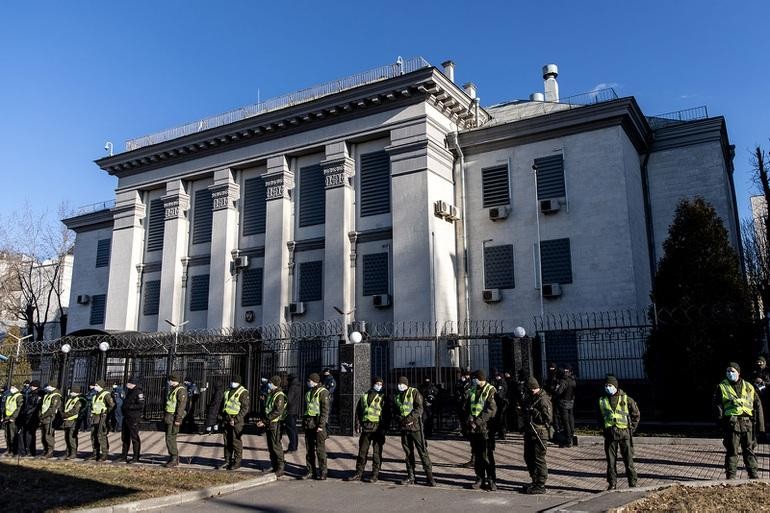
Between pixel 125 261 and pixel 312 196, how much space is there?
11224 mm

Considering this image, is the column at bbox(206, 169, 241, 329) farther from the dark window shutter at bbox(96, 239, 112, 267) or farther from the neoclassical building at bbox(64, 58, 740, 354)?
the dark window shutter at bbox(96, 239, 112, 267)

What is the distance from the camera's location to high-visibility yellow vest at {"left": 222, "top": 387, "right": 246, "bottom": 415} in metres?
12.1

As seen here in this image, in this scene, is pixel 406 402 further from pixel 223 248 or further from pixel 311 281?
pixel 223 248

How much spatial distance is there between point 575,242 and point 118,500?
1858cm

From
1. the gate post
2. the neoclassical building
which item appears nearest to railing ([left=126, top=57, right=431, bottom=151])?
the neoclassical building

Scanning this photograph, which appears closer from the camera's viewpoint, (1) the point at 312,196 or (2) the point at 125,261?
(1) the point at 312,196

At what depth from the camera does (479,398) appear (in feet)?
34.1

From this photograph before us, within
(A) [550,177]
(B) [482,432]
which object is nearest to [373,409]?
(B) [482,432]

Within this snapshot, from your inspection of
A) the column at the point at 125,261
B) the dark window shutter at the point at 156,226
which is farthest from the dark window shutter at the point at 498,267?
the column at the point at 125,261

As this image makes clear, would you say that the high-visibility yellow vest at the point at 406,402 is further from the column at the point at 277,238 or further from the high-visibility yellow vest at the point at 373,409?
the column at the point at 277,238

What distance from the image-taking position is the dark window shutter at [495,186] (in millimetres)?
25422

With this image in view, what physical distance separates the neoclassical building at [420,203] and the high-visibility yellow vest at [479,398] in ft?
42.6

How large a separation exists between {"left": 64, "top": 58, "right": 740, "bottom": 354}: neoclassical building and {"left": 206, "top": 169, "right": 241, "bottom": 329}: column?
7 centimetres

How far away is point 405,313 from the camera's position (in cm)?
2397
